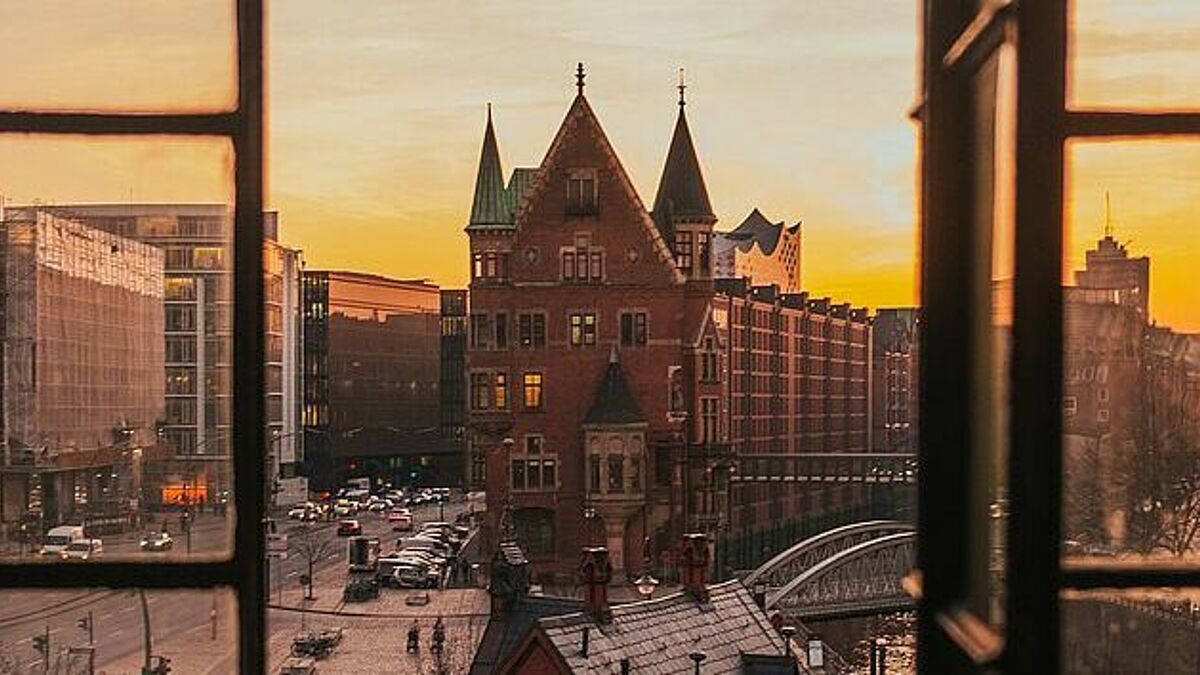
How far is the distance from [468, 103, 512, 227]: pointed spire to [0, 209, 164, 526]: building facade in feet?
44.1

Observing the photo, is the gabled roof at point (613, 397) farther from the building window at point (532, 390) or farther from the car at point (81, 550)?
the car at point (81, 550)

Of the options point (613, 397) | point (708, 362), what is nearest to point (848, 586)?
point (708, 362)

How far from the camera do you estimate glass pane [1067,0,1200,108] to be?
0.49 metres

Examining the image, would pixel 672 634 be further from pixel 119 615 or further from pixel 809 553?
pixel 809 553

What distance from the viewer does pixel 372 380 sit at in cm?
1825

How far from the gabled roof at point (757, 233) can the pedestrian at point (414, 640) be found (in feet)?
26.2

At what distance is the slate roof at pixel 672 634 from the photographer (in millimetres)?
6531

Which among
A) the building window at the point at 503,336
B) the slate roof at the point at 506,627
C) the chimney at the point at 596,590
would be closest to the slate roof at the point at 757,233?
the building window at the point at 503,336

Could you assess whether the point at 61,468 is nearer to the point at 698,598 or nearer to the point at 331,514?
the point at 698,598

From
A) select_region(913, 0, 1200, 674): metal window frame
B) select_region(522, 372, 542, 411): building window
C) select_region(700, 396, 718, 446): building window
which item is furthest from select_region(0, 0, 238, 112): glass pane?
select_region(700, 396, 718, 446): building window

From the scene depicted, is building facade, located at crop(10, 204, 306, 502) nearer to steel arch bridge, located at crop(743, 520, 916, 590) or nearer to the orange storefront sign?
the orange storefront sign

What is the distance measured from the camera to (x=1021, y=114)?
47 centimetres

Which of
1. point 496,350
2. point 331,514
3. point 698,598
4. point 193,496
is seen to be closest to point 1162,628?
point 193,496

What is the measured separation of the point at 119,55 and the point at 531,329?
1334 cm
